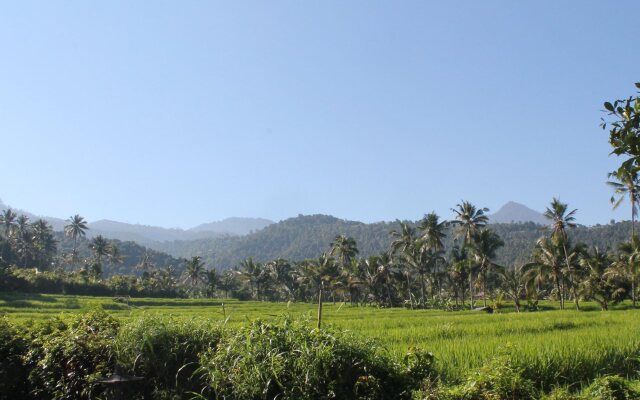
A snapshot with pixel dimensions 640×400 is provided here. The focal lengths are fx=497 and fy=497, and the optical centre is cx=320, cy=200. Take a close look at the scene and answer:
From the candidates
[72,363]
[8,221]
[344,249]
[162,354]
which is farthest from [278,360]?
[8,221]

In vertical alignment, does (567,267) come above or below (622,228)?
below

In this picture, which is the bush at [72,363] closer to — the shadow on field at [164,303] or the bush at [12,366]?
the bush at [12,366]

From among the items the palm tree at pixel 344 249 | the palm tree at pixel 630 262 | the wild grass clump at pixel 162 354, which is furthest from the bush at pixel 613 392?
the palm tree at pixel 344 249

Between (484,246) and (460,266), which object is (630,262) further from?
(460,266)

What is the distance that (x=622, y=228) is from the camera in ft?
392

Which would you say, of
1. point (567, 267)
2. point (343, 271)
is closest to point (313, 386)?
point (567, 267)

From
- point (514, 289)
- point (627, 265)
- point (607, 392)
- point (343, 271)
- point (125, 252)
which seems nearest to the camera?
point (607, 392)

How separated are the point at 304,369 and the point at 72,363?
12.9ft

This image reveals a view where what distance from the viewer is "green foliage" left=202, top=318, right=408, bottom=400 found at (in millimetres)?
5652

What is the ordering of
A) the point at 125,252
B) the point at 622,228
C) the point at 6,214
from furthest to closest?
1. the point at 125,252
2. the point at 622,228
3. the point at 6,214

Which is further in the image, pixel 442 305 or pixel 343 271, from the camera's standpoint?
pixel 343 271

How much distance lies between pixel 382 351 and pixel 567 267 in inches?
1757

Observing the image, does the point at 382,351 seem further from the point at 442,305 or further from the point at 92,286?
the point at 92,286

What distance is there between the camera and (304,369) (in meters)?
5.68
